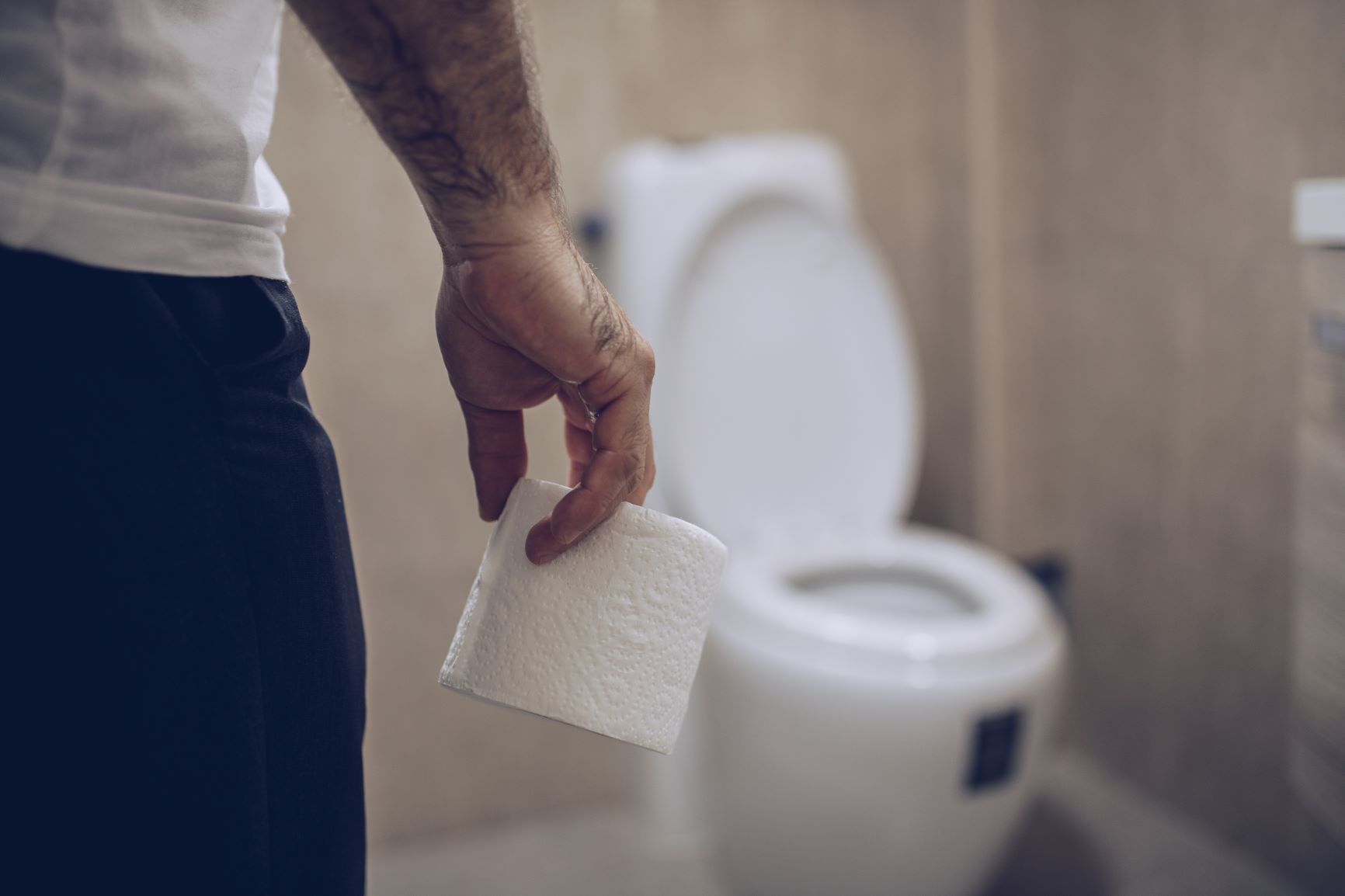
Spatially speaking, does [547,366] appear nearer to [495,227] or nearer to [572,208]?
[495,227]

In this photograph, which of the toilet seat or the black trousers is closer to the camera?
the black trousers

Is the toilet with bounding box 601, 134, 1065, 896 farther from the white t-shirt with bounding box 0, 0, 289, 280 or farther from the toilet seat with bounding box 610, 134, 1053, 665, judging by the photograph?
the white t-shirt with bounding box 0, 0, 289, 280

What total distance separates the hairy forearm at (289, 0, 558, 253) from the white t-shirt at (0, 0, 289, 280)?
52 mm

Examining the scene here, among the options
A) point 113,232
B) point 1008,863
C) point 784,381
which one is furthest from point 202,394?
point 1008,863

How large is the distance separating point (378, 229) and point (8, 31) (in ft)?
2.85

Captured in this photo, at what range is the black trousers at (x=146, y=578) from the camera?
0.31 metres

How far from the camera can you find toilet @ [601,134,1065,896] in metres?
0.87

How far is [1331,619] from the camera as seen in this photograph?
52 cm

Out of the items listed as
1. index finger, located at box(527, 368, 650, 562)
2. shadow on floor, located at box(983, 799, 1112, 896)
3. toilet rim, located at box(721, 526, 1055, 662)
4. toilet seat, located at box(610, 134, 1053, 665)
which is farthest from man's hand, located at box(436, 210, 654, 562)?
shadow on floor, located at box(983, 799, 1112, 896)

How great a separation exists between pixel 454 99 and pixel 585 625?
22cm

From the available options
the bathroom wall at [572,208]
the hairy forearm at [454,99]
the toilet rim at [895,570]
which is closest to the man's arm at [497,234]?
the hairy forearm at [454,99]

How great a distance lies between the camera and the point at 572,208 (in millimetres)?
1228

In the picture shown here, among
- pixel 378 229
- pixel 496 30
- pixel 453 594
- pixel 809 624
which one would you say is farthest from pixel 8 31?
pixel 453 594

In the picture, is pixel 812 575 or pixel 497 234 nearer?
pixel 497 234
